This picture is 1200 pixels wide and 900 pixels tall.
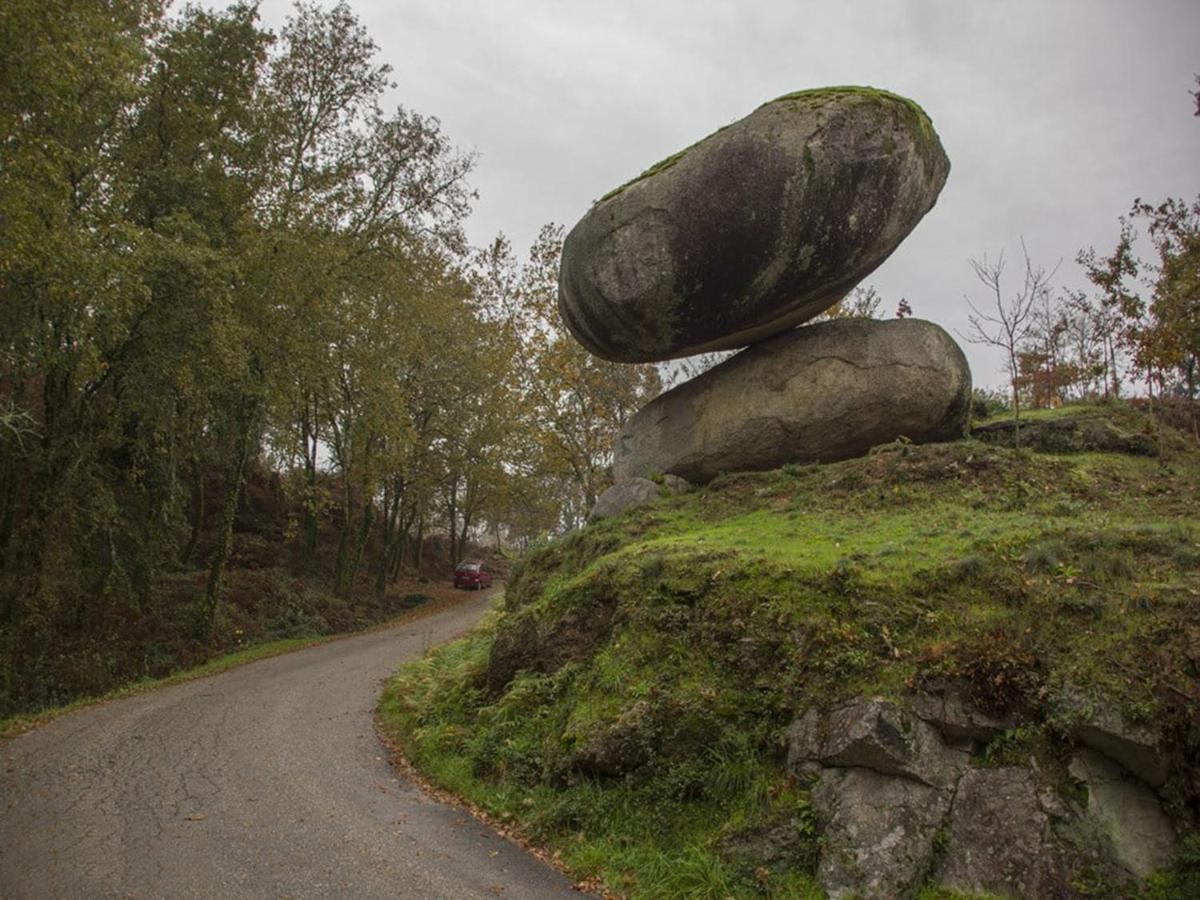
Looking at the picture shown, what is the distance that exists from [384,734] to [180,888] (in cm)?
542

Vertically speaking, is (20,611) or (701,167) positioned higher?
(701,167)

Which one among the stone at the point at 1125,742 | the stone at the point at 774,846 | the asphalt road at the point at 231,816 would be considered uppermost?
the stone at the point at 1125,742

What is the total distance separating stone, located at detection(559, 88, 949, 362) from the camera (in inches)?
442

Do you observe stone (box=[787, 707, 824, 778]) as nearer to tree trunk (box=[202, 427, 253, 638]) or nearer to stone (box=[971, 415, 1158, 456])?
stone (box=[971, 415, 1158, 456])

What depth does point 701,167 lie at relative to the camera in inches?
456

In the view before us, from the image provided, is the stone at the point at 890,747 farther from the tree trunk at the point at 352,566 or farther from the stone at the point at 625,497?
the tree trunk at the point at 352,566

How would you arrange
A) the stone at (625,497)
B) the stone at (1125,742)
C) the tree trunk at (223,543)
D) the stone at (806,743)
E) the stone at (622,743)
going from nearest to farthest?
1. the stone at (1125,742)
2. the stone at (806,743)
3. the stone at (622,743)
4. the stone at (625,497)
5. the tree trunk at (223,543)

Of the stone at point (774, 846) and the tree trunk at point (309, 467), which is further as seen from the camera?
the tree trunk at point (309, 467)

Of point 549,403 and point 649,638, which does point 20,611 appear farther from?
point 549,403

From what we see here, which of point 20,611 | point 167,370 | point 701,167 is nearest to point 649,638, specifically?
point 701,167

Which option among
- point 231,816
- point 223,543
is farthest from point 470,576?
point 231,816

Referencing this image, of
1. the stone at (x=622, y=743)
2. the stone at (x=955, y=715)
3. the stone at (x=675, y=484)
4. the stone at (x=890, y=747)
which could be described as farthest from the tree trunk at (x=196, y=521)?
the stone at (x=955, y=715)

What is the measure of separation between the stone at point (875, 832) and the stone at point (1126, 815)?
1.00 meters

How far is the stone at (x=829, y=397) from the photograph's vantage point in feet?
40.2
